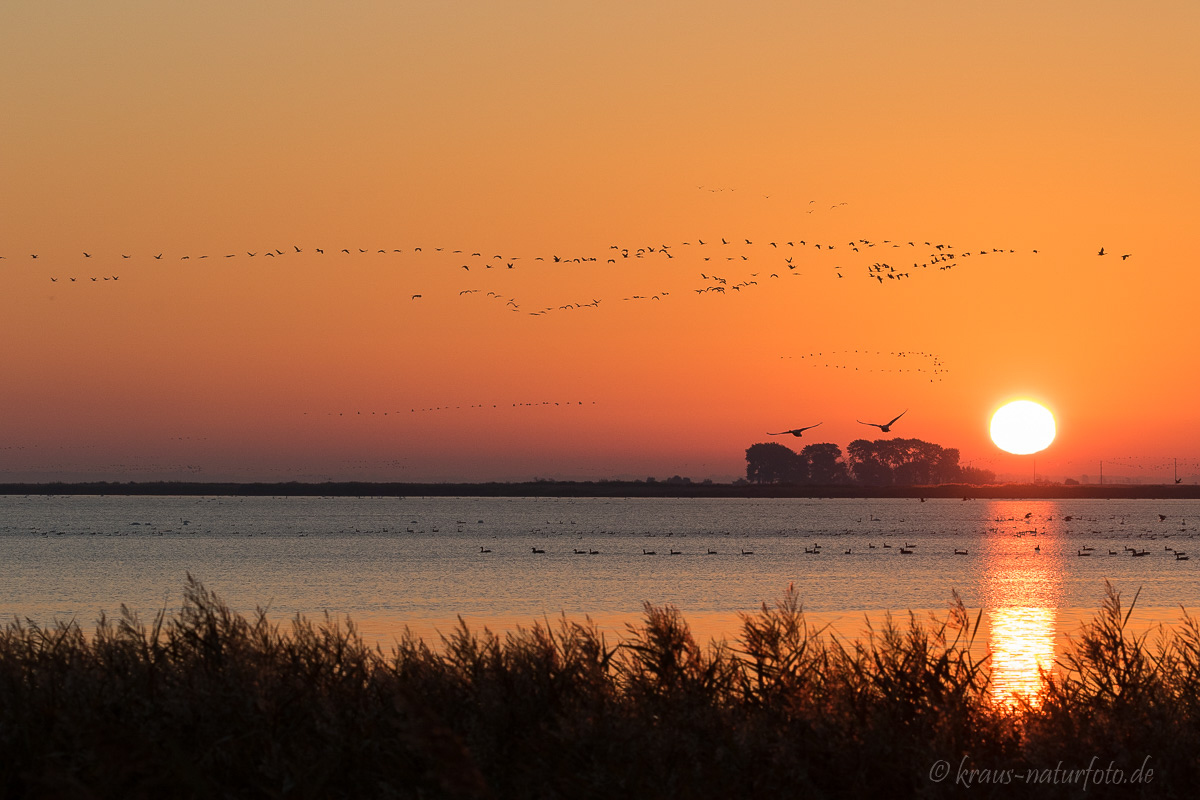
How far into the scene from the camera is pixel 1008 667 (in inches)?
1532

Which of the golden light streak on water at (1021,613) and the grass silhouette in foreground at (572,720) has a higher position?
the grass silhouette in foreground at (572,720)

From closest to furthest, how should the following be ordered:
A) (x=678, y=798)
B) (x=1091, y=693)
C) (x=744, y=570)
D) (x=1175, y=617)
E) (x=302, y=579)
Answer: (x=678, y=798) → (x=1091, y=693) → (x=1175, y=617) → (x=302, y=579) → (x=744, y=570)

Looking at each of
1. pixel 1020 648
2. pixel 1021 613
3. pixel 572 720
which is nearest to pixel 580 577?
pixel 1021 613

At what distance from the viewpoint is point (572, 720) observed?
1734cm

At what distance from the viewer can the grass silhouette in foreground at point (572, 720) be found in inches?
637

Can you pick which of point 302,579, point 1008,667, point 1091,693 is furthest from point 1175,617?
point 302,579

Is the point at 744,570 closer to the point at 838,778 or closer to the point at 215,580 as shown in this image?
the point at 215,580

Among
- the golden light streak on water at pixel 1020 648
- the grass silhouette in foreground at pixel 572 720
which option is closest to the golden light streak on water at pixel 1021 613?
the golden light streak on water at pixel 1020 648

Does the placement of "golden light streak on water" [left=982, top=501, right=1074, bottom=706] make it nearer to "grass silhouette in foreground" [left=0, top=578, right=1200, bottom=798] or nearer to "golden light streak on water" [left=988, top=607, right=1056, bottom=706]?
"golden light streak on water" [left=988, top=607, right=1056, bottom=706]

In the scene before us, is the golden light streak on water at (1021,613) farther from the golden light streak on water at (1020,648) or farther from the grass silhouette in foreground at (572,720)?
the grass silhouette in foreground at (572,720)

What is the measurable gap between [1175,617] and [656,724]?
51478mm

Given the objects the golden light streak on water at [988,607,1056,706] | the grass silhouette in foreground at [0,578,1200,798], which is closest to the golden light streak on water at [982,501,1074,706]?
the golden light streak on water at [988,607,1056,706]

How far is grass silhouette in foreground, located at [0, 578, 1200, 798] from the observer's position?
637 inches

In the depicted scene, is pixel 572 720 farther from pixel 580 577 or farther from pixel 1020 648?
pixel 580 577
